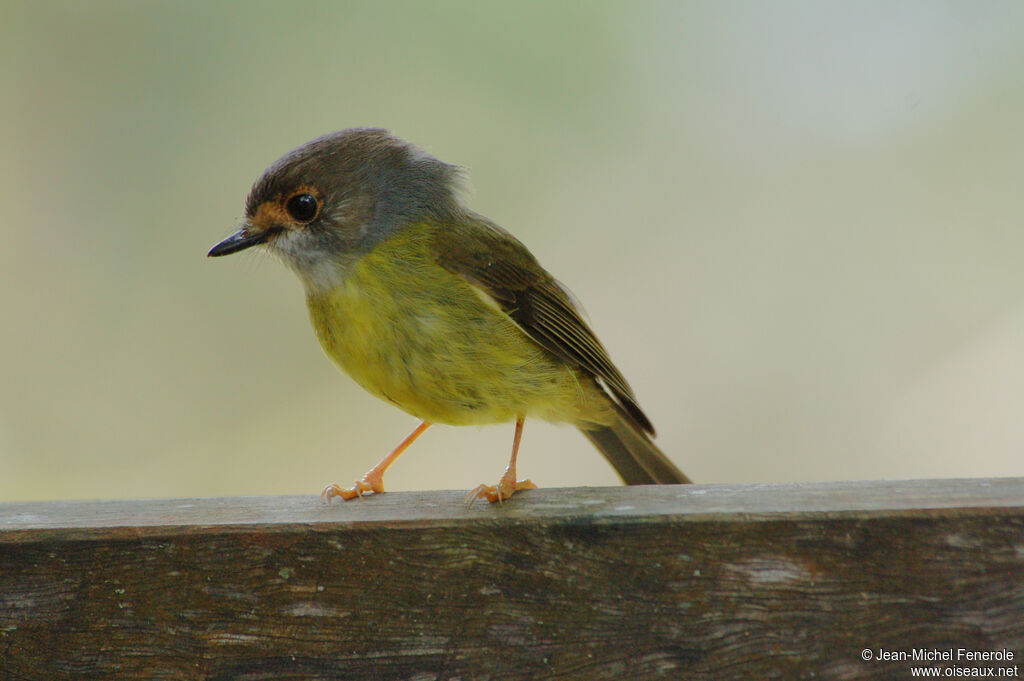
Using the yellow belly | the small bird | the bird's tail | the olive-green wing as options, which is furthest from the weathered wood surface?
the bird's tail

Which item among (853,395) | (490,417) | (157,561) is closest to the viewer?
(157,561)

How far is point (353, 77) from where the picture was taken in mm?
5570

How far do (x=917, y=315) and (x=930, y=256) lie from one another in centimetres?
31

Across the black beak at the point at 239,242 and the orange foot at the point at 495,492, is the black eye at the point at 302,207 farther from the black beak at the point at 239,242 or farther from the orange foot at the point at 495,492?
the orange foot at the point at 495,492

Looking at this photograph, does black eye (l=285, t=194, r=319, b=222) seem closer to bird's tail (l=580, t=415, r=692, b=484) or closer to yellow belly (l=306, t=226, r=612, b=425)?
yellow belly (l=306, t=226, r=612, b=425)

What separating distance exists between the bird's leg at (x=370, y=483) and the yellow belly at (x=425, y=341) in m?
0.26

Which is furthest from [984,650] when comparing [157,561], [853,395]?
[853,395]

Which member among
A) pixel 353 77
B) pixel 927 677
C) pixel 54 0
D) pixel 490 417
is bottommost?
pixel 927 677

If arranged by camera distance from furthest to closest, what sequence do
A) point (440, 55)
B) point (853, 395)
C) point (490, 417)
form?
point (440, 55) → point (853, 395) → point (490, 417)

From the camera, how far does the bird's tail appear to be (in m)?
3.61

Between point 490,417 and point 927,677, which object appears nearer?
point 927,677

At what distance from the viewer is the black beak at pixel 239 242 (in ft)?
10.8

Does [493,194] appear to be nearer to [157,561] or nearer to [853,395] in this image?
[853,395]

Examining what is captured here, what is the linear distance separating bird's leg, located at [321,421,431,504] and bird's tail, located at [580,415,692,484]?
0.62 m
